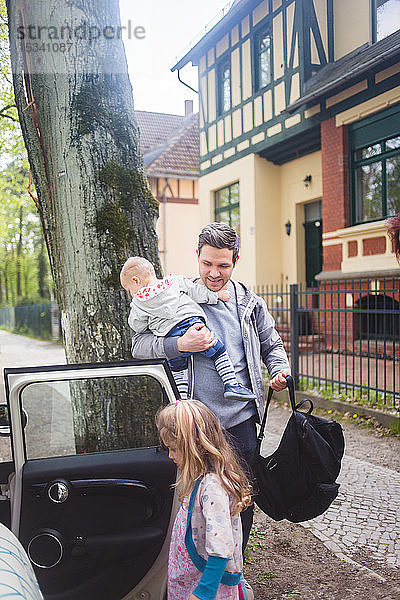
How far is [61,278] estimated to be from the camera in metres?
3.63

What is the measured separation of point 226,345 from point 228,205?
631 inches

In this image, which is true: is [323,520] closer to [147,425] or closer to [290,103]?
[147,425]

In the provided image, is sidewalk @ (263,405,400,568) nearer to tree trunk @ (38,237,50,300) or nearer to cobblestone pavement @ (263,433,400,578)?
cobblestone pavement @ (263,433,400,578)

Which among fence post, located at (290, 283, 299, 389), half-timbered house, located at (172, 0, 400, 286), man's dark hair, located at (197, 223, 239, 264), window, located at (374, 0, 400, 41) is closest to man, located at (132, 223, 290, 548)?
A: man's dark hair, located at (197, 223, 239, 264)

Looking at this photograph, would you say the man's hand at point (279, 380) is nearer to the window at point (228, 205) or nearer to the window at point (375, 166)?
the window at point (375, 166)

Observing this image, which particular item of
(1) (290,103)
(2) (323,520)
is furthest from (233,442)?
(1) (290,103)

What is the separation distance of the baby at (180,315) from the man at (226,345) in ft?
0.14

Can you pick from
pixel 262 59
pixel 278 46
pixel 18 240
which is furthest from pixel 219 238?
pixel 18 240

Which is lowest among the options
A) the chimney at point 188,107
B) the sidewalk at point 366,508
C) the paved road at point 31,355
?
the paved road at point 31,355

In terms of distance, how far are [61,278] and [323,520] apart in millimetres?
2591

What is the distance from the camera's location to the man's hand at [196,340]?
2.49 meters

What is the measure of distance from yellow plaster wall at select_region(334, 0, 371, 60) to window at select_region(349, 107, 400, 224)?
2.09 meters

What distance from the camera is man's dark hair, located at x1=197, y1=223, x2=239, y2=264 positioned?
2.60 m

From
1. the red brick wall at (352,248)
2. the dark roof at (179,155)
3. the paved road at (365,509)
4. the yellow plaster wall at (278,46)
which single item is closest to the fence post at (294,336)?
the paved road at (365,509)
